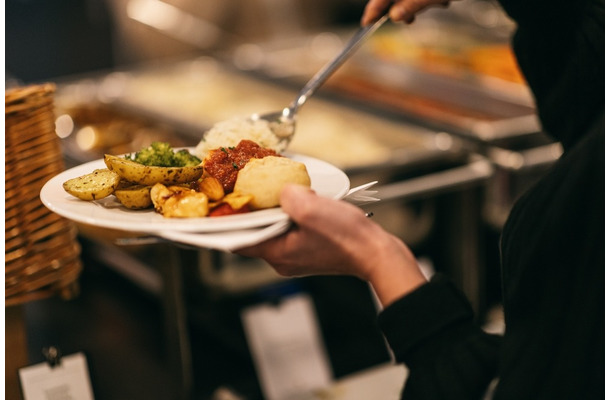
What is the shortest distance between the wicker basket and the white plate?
0.15m

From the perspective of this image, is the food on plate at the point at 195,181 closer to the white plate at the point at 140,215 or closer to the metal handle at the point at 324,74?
the white plate at the point at 140,215

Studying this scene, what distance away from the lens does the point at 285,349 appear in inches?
72.4

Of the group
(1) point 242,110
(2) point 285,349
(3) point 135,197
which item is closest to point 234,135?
(3) point 135,197

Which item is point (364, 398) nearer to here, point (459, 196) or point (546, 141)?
point (459, 196)

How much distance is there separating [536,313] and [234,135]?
0.52m

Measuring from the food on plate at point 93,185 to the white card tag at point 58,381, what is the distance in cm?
34

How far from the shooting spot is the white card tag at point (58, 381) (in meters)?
1.17

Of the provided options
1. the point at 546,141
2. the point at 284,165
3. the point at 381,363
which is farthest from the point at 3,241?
the point at 546,141

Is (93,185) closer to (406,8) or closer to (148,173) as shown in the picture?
(148,173)

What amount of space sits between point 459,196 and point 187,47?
12.6ft

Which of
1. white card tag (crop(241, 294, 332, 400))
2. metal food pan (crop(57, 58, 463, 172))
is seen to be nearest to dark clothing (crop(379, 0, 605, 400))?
white card tag (crop(241, 294, 332, 400))

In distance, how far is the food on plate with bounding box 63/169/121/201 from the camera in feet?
3.26

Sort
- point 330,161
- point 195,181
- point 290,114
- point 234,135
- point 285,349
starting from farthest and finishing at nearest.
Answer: point 330,161 → point 285,349 → point 290,114 → point 234,135 → point 195,181

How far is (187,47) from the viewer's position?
580cm
